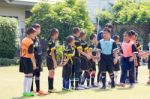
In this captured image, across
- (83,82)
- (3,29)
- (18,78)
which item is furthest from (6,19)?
(83,82)

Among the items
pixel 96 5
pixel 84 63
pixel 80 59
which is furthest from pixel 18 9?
pixel 80 59

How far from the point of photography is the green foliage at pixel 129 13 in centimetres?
2985

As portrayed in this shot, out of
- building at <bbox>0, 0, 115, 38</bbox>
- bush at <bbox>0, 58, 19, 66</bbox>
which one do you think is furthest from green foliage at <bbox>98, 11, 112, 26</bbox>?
bush at <bbox>0, 58, 19, 66</bbox>

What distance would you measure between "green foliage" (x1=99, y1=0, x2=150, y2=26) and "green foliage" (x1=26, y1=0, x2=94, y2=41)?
6.50 m

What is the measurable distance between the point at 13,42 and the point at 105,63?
31.4 feet

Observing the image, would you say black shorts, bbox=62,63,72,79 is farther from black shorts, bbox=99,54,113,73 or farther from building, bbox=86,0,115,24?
building, bbox=86,0,115,24

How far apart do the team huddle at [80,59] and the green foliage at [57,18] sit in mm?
9845

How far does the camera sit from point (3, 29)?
2100 centimetres

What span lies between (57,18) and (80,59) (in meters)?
11.2

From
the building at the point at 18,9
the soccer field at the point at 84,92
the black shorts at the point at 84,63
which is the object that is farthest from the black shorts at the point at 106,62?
the building at the point at 18,9

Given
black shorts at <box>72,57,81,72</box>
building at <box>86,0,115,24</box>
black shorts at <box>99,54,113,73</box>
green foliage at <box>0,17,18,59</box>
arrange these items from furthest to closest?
1. building at <box>86,0,115,24</box>
2. green foliage at <box>0,17,18,59</box>
3. black shorts at <box>99,54,113,73</box>
4. black shorts at <box>72,57,81,72</box>

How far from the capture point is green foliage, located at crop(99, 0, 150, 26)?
97.9ft

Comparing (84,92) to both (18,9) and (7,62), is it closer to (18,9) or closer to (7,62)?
(7,62)

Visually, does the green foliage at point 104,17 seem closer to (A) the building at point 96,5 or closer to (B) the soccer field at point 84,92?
(A) the building at point 96,5
